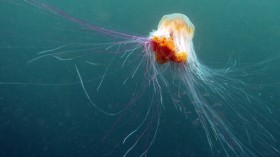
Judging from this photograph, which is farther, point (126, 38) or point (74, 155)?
point (74, 155)

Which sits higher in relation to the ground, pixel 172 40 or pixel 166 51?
pixel 172 40

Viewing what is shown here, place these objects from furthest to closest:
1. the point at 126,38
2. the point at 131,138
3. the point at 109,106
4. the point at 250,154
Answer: the point at 109,106, the point at 131,138, the point at 250,154, the point at 126,38

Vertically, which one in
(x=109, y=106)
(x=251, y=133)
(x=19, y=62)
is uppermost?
(x=251, y=133)

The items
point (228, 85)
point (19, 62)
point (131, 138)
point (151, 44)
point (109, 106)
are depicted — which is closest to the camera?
point (151, 44)

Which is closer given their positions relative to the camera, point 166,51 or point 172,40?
point 166,51

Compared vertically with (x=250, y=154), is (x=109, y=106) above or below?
below

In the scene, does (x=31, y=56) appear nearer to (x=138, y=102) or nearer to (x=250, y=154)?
(x=138, y=102)

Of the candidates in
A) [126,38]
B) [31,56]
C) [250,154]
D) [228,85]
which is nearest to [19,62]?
[31,56]
